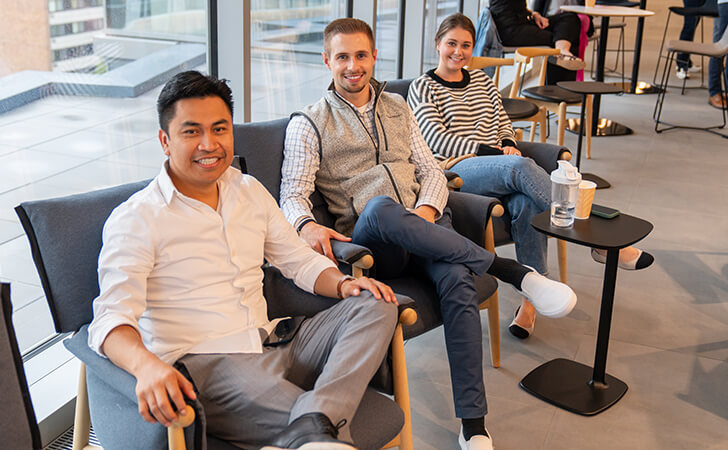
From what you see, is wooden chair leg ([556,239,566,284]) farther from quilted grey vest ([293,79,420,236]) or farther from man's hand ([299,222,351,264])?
man's hand ([299,222,351,264])

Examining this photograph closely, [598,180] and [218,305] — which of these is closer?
[218,305]

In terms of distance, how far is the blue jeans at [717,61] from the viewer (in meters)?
6.80

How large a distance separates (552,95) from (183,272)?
12.3 feet

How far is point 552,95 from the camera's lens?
4.94 m

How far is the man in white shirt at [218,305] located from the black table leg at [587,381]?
99 centimetres

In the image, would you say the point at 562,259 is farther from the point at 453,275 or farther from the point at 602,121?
the point at 602,121

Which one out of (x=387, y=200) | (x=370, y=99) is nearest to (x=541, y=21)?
(x=370, y=99)

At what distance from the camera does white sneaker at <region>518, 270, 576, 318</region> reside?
2.43m

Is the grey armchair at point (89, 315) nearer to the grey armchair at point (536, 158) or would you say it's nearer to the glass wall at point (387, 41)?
the grey armchair at point (536, 158)

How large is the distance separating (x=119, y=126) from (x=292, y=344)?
4.21ft

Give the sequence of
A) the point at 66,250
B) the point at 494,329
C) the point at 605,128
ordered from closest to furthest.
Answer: the point at 66,250, the point at 494,329, the point at 605,128

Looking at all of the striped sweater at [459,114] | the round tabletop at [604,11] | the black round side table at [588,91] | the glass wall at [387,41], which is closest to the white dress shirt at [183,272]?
the striped sweater at [459,114]

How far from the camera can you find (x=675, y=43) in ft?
21.0

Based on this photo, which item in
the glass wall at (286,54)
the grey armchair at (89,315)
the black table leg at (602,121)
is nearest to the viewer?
the grey armchair at (89,315)
